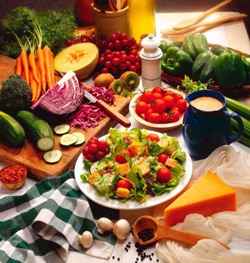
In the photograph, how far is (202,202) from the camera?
1599mm

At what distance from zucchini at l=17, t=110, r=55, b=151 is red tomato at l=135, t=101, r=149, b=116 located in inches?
21.7

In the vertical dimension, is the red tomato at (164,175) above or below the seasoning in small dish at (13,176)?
above

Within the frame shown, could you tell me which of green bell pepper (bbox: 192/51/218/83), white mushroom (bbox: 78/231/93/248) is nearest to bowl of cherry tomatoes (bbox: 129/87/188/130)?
green bell pepper (bbox: 192/51/218/83)

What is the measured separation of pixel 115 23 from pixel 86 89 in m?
0.78

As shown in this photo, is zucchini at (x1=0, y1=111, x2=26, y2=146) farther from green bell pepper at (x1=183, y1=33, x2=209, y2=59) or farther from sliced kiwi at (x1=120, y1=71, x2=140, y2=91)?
green bell pepper at (x1=183, y1=33, x2=209, y2=59)

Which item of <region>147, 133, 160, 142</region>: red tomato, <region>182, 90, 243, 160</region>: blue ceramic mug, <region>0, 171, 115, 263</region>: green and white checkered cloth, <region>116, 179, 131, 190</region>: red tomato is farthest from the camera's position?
<region>147, 133, 160, 142</region>: red tomato

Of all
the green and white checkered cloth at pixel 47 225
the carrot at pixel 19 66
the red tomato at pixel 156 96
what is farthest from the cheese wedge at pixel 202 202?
the carrot at pixel 19 66

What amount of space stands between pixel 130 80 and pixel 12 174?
111 centimetres

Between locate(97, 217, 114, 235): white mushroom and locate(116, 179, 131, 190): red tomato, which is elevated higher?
locate(116, 179, 131, 190): red tomato

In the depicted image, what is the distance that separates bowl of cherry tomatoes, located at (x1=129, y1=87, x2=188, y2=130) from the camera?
2.11 m

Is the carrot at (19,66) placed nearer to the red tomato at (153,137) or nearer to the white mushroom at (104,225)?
the red tomato at (153,137)

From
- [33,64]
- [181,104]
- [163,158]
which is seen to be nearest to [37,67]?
[33,64]

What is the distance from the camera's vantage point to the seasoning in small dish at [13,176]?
1.85m

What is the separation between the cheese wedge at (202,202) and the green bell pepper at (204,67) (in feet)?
3.13
